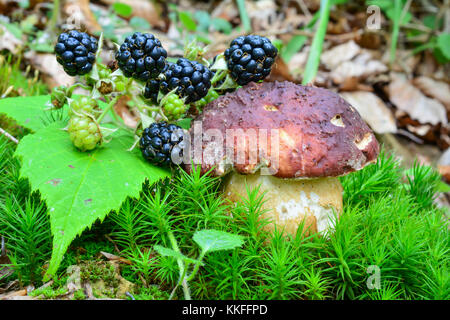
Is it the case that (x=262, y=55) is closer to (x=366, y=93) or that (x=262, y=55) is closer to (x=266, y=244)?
(x=266, y=244)

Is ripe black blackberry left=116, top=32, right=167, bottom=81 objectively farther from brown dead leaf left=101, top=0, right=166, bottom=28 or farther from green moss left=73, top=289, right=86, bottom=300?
brown dead leaf left=101, top=0, right=166, bottom=28

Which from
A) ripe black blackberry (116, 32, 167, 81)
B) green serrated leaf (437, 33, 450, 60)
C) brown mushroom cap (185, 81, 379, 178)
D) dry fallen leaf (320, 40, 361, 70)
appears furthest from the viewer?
dry fallen leaf (320, 40, 361, 70)

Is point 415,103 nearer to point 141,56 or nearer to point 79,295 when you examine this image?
point 141,56

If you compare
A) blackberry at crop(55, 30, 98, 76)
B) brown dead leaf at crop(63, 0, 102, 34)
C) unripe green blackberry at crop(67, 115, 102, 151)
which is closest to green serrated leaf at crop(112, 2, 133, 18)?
brown dead leaf at crop(63, 0, 102, 34)

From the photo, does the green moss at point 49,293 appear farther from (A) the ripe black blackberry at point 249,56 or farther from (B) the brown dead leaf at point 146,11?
(B) the brown dead leaf at point 146,11

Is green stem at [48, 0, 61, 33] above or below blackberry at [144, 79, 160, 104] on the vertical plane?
above

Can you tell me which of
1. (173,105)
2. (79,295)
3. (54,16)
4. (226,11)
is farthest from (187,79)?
(226,11)
